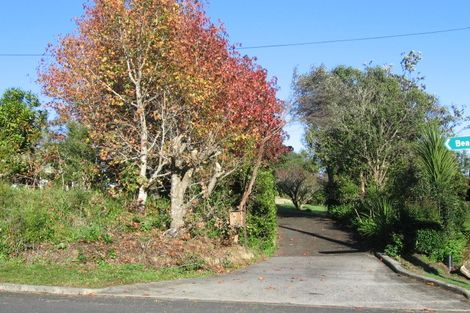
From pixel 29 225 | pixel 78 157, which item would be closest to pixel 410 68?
pixel 78 157

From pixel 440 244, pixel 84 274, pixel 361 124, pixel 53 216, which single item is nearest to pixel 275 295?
pixel 84 274

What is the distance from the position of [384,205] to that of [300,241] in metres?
4.19

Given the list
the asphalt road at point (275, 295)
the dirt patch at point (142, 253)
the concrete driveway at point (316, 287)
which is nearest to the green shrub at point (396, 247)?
the concrete driveway at point (316, 287)

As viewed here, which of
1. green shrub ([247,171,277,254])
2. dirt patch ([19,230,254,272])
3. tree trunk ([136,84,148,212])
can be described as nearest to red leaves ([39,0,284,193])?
tree trunk ([136,84,148,212])

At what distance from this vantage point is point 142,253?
1299cm

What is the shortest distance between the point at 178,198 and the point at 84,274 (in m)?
4.71

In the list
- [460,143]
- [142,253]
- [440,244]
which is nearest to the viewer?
[460,143]

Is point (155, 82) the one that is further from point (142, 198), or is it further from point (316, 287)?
point (316, 287)

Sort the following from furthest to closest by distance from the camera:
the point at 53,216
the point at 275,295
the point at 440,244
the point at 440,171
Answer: the point at 440,244, the point at 440,171, the point at 53,216, the point at 275,295

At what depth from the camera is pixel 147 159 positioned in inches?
657

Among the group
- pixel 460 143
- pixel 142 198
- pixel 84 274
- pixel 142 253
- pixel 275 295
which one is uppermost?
pixel 460 143

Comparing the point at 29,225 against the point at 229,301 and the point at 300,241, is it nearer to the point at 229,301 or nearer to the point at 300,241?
the point at 229,301

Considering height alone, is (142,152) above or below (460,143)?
above

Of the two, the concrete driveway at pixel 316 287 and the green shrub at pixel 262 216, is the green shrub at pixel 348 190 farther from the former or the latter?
the concrete driveway at pixel 316 287
